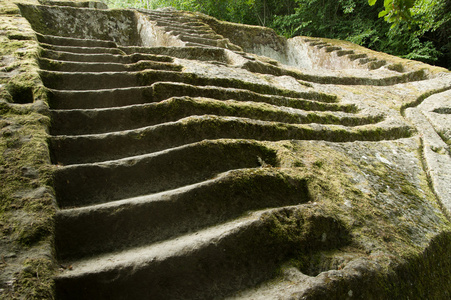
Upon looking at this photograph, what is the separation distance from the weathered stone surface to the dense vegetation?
6829 millimetres

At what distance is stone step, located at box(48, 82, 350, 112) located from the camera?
243cm

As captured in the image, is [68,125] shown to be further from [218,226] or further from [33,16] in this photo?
[33,16]

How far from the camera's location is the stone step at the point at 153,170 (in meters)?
1.72

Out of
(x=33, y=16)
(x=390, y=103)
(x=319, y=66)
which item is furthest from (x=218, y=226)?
(x=319, y=66)

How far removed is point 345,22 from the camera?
10898 mm

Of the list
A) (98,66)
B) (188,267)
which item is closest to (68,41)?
(98,66)

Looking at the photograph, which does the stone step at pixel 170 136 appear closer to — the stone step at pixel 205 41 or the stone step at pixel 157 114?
the stone step at pixel 157 114

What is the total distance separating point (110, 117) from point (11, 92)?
72 centimetres

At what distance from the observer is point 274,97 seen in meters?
3.36

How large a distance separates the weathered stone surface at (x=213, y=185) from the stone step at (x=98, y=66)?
0.01 m

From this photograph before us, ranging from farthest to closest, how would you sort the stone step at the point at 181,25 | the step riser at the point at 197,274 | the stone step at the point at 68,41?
the stone step at the point at 181,25 < the stone step at the point at 68,41 < the step riser at the point at 197,274

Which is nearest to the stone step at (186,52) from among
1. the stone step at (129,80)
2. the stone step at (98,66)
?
the stone step at (98,66)

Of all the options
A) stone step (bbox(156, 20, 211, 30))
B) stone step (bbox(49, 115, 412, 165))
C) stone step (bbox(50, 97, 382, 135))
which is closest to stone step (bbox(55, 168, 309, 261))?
stone step (bbox(49, 115, 412, 165))

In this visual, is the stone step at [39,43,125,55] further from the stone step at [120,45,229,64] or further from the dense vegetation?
the dense vegetation
